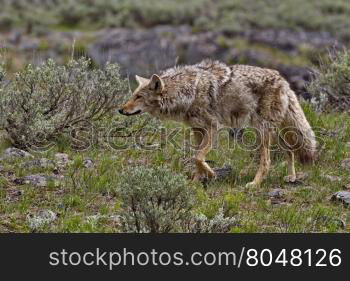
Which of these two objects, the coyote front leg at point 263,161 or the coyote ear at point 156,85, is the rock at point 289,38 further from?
the coyote ear at point 156,85

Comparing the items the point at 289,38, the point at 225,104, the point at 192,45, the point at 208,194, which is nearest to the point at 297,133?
the point at 225,104

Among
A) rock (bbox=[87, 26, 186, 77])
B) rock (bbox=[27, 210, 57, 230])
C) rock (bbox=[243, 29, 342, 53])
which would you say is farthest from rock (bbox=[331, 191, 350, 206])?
rock (bbox=[243, 29, 342, 53])

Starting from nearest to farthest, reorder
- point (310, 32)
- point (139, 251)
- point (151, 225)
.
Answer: point (139, 251)
point (151, 225)
point (310, 32)

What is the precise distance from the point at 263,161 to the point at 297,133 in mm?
599

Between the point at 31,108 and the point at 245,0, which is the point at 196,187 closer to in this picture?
the point at 31,108

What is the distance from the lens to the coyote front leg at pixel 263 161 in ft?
28.6

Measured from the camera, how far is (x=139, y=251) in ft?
Result: 19.4

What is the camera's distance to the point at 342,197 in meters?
7.98

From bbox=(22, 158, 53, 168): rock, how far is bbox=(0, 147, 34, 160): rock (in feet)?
0.62

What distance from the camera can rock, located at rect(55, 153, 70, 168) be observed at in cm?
890

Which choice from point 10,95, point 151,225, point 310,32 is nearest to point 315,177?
point 151,225

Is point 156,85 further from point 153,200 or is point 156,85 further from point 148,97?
point 153,200

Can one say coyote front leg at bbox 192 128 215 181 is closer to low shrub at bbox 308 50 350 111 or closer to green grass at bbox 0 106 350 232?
green grass at bbox 0 106 350 232

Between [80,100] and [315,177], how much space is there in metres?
3.18
